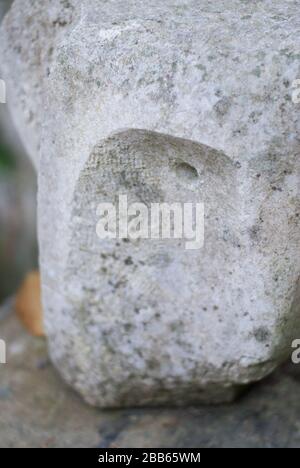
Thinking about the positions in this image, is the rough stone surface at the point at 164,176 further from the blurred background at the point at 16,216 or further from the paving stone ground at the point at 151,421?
the blurred background at the point at 16,216

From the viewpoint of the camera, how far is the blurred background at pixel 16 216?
1982 millimetres

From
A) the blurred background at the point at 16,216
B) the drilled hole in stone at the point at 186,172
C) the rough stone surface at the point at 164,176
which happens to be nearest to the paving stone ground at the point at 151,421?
the rough stone surface at the point at 164,176

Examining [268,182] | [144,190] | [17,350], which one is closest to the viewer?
[268,182]

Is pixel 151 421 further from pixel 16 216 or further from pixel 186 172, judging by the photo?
pixel 16 216

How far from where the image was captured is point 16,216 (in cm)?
203

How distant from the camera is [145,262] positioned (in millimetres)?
923

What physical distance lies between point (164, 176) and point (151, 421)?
1.28ft

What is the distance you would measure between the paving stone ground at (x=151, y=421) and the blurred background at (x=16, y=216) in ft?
2.90

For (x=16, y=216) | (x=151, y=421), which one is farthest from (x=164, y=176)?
(x=16, y=216)

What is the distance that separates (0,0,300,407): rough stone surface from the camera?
77 centimetres

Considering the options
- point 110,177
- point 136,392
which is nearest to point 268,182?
point 110,177

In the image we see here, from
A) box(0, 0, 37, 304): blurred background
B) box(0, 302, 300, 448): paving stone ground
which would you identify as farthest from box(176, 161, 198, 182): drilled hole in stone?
box(0, 0, 37, 304): blurred background

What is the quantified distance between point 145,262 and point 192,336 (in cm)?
12
